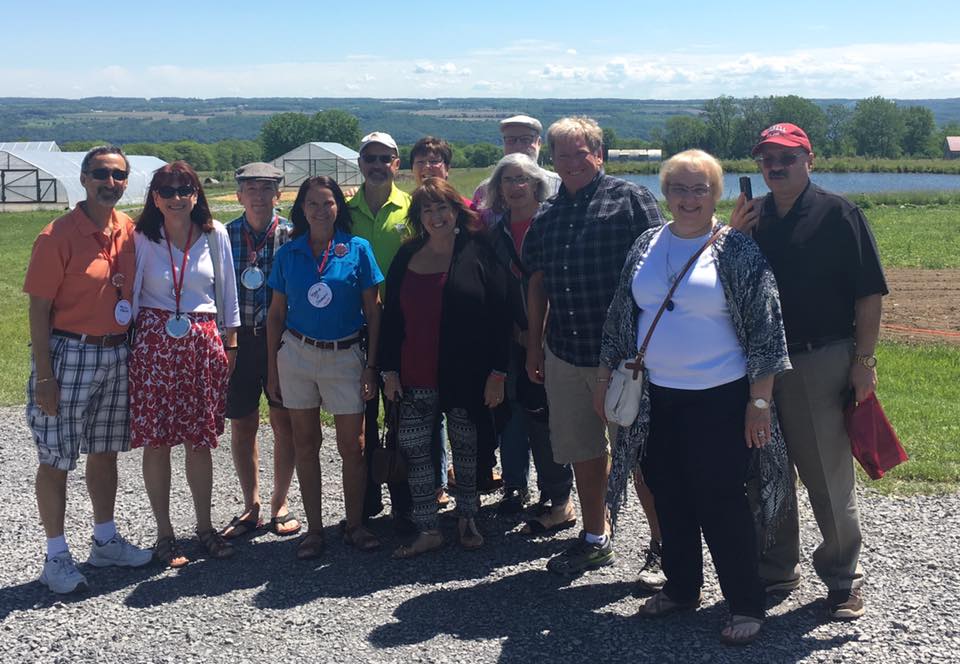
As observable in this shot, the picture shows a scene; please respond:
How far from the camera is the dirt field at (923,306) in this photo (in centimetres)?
1170

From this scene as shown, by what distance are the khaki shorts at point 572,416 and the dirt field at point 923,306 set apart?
813cm

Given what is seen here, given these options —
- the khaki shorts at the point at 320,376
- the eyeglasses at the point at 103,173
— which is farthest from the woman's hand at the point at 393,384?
the eyeglasses at the point at 103,173

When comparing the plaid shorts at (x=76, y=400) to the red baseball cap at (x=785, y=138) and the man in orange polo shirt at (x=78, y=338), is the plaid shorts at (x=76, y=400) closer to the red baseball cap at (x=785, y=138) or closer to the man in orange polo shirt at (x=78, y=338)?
the man in orange polo shirt at (x=78, y=338)

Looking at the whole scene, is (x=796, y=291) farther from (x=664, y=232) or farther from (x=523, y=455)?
(x=523, y=455)

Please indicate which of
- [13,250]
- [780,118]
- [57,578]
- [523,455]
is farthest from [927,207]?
[780,118]

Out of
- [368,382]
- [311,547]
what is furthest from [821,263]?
[311,547]

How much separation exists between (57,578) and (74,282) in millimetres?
1434

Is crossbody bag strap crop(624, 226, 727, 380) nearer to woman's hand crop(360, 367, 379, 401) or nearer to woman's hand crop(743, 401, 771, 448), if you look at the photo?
woman's hand crop(743, 401, 771, 448)

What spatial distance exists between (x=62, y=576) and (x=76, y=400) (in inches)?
33.9

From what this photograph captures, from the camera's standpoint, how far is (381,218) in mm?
5348

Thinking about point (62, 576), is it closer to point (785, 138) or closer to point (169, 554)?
point (169, 554)

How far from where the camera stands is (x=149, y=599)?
14.5 feet

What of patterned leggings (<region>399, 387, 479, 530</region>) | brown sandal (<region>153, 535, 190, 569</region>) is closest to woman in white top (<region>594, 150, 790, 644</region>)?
patterned leggings (<region>399, 387, 479, 530</region>)

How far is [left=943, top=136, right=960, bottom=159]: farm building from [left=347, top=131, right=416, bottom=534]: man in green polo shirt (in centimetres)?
10671
